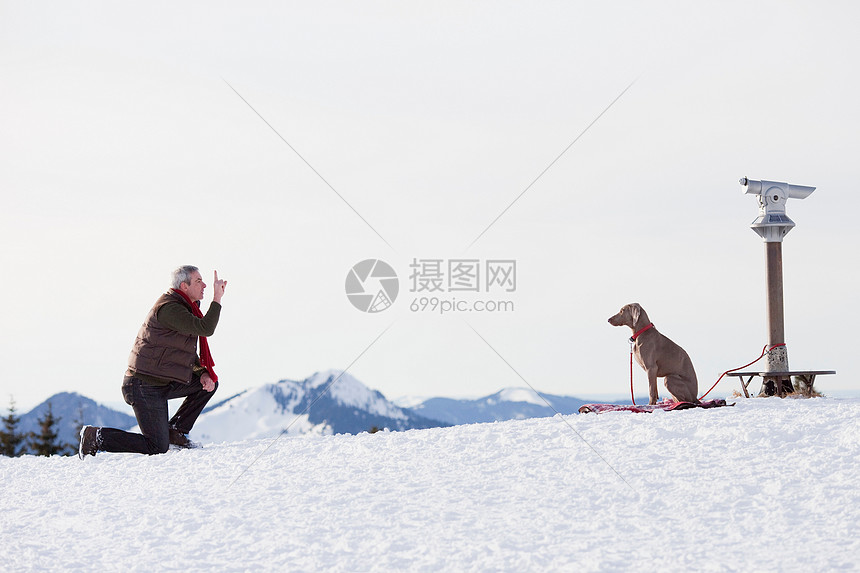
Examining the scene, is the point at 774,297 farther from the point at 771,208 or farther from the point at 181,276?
the point at 181,276

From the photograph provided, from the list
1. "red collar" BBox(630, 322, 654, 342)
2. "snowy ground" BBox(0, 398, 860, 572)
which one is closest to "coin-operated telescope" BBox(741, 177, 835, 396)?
"red collar" BBox(630, 322, 654, 342)

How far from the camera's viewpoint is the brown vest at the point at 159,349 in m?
7.00

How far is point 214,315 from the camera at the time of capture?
683 cm

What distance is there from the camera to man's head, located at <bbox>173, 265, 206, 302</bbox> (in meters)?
7.14

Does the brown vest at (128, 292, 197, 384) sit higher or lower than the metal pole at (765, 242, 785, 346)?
lower

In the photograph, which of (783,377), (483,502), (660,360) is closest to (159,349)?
(483,502)

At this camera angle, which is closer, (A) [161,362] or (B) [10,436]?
(A) [161,362]

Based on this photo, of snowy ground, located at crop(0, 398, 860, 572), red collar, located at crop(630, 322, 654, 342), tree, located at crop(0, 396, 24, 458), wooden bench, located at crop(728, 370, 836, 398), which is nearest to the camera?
snowy ground, located at crop(0, 398, 860, 572)

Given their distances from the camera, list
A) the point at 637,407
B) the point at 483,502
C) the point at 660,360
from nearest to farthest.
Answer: the point at 483,502, the point at 637,407, the point at 660,360

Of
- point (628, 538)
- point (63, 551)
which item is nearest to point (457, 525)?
point (628, 538)

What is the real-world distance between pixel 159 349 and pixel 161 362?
0.38 feet

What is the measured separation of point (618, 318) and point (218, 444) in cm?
415

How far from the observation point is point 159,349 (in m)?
7.01

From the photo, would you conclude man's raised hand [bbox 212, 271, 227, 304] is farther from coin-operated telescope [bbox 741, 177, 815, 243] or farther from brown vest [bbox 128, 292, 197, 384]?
coin-operated telescope [bbox 741, 177, 815, 243]
